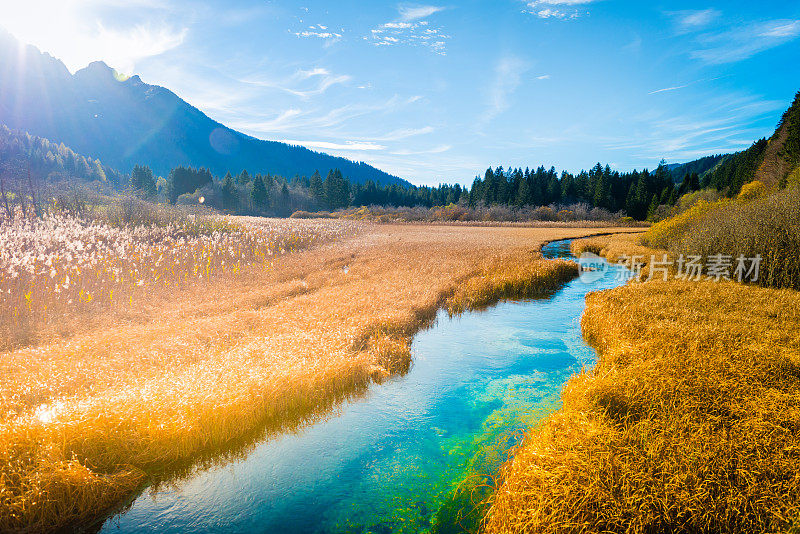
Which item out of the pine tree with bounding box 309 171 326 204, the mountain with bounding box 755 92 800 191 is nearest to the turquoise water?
the mountain with bounding box 755 92 800 191

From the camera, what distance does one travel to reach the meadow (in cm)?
415

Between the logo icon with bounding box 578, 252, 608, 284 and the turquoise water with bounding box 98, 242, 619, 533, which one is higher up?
the logo icon with bounding box 578, 252, 608, 284

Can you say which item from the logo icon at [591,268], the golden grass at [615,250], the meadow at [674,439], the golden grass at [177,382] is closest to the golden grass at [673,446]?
the meadow at [674,439]

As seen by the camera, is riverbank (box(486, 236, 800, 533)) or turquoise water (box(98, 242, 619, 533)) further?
turquoise water (box(98, 242, 619, 533))

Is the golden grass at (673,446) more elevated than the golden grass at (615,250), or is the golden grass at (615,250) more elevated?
the golden grass at (615,250)

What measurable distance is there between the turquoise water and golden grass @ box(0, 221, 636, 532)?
515 millimetres

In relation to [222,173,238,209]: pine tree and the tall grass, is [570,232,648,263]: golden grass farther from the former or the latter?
[222,173,238,209]: pine tree

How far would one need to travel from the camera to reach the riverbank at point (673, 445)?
4.14 m

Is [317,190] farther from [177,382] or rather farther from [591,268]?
[177,382]

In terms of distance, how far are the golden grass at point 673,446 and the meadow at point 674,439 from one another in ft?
0.05

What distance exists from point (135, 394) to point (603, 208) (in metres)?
94.7

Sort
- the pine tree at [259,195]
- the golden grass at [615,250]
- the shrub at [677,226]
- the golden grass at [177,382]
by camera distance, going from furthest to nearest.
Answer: the pine tree at [259,195] → the golden grass at [615,250] → the shrub at [677,226] → the golden grass at [177,382]

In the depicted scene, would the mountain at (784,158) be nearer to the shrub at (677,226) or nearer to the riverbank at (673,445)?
the shrub at (677,226)

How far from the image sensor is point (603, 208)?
85500mm
